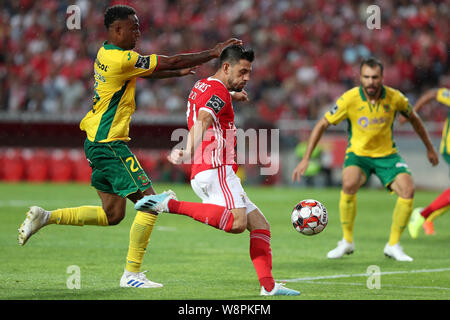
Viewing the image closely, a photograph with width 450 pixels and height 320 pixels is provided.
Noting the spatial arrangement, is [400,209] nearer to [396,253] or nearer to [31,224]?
[396,253]

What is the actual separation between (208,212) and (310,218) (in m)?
1.37

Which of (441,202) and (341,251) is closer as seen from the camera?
(341,251)

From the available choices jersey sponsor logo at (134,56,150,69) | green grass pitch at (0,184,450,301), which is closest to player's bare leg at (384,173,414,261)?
green grass pitch at (0,184,450,301)

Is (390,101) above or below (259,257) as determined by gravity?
above

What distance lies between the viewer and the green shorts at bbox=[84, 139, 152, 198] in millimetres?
7266

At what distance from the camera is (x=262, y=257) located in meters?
6.73

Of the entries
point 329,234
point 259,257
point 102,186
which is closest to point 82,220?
point 102,186

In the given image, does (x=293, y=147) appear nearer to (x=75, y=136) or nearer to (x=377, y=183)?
(x=377, y=183)

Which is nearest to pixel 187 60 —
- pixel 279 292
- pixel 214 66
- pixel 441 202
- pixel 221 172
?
pixel 221 172

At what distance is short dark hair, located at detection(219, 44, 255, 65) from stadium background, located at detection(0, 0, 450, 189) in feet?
52.8

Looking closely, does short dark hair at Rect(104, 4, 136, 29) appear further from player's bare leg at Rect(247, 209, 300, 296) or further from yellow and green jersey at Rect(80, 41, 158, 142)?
player's bare leg at Rect(247, 209, 300, 296)

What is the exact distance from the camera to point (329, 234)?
12672 mm
